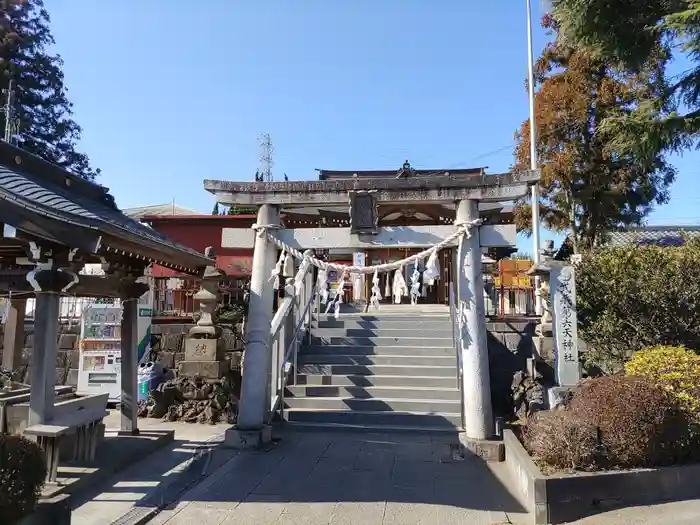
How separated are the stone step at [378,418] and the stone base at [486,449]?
60.4 inches

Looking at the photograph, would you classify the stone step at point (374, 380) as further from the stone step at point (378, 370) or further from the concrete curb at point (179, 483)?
the concrete curb at point (179, 483)

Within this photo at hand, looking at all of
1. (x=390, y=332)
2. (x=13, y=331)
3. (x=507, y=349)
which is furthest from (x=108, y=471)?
(x=507, y=349)

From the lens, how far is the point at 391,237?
7.73 meters

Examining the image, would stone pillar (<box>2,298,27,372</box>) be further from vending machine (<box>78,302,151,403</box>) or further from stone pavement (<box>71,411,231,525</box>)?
stone pavement (<box>71,411,231,525</box>)

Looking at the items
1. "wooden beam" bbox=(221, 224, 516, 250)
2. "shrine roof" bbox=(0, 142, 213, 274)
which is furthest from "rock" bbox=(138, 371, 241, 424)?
"wooden beam" bbox=(221, 224, 516, 250)

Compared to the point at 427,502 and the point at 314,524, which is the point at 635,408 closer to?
the point at 427,502

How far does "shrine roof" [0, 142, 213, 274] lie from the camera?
180 inches

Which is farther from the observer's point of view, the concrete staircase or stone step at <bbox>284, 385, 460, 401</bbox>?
stone step at <bbox>284, 385, 460, 401</bbox>

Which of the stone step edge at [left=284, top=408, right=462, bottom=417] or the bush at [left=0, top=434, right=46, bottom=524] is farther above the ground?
the bush at [left=0, top=434, right=46, bottom=524]

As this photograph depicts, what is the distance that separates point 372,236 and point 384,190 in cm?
76

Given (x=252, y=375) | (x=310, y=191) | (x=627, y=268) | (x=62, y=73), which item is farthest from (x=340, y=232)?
(x=62, y=73)

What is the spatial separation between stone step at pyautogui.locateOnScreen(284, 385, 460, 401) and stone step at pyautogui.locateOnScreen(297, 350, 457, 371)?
33.9 inches

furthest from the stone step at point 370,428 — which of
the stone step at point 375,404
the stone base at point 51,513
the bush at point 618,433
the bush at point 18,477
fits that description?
the bush at point 18,477

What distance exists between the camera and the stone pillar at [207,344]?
9953 millimetres
